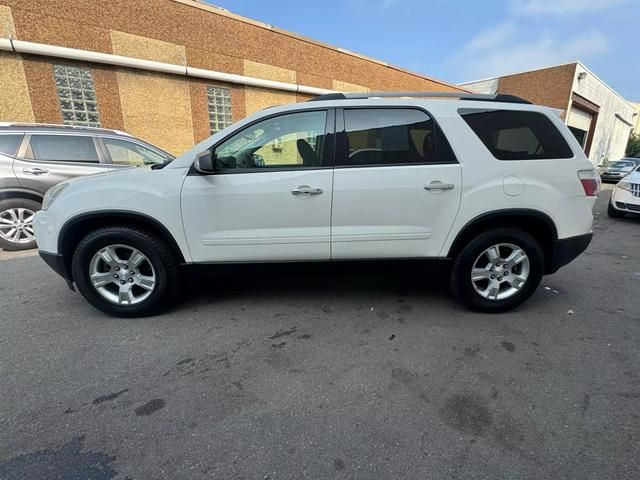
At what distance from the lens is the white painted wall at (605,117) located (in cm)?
2751

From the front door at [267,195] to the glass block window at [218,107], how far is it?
9.77 metres

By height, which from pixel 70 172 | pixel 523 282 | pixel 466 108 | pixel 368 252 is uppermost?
pixel 466 108

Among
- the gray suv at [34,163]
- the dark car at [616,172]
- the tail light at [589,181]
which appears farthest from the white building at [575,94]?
the gray suv at [34,163]

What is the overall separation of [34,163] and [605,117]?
149ft

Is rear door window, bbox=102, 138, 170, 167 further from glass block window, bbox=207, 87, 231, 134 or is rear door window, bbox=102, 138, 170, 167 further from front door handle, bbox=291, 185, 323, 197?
glass block window, bbox=207, 87, 231, 134

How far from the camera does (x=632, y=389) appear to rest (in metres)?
2.30

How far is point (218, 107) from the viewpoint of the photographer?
38.8 feet

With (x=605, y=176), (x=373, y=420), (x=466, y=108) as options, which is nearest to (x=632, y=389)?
(x=373, y=420)

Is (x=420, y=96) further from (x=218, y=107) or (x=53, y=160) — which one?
(x=218, y=107)

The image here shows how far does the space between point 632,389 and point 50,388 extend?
390 centimetres

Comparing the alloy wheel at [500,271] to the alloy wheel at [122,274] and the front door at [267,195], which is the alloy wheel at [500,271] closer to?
the front door at [267,195]

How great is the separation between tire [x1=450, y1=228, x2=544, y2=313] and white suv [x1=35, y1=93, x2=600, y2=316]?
0.02 m

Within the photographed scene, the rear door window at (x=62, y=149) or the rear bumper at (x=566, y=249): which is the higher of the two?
the rear door window at (x=62, y=149)

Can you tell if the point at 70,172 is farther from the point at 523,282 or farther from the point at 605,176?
the point at 605,176
